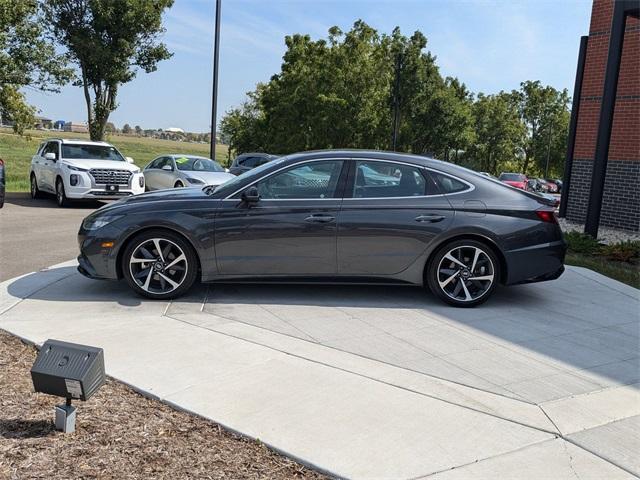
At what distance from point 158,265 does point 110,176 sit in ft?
32.3

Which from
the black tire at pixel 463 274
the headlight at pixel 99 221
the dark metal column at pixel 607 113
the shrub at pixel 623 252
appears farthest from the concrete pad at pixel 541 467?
the dark metal column at pixel 607 113

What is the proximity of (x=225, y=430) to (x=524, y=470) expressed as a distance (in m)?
1.57

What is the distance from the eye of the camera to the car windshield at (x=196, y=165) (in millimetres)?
17219

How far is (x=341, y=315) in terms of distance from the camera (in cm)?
567

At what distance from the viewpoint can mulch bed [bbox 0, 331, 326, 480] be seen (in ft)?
9.57

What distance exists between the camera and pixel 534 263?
6090 mm

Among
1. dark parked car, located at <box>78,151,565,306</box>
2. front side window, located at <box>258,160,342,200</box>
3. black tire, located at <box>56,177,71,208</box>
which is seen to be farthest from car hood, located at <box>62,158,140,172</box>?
front side window, located at <box>258,160,342,200</box>

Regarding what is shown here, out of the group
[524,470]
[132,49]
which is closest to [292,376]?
[524,470]

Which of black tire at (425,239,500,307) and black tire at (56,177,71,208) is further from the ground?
black tire at (425,239,500,307)

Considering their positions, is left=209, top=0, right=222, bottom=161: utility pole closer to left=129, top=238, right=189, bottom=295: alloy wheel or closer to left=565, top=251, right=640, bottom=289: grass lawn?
left=565, top=251, right=640, bottom=289: grass lawn

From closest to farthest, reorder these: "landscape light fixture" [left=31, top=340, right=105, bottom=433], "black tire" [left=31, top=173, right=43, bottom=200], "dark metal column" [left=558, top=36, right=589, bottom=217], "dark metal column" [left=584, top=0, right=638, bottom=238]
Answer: "landscape light fixture" [left=31, top=340, right=105, bottom=433], "dark metal column" [left=584, top=0, right=638, bottom=238], "dark metal column" [left=558, top=36, right=589, bottom=217], "black tire" [left=31, top=173, right=43, bottom=200]

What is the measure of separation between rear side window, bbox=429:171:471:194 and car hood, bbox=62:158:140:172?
10.9 meters

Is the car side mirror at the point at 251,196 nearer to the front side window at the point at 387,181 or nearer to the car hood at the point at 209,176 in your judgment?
the front side window at the point at 387,181

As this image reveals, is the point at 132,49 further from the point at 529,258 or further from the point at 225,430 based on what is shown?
the point at 225,430
